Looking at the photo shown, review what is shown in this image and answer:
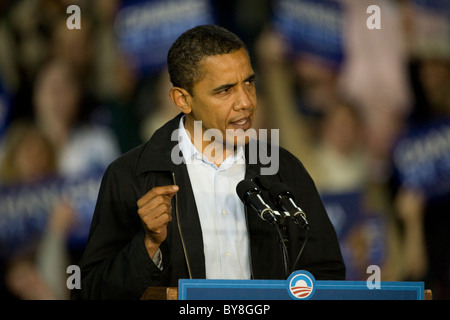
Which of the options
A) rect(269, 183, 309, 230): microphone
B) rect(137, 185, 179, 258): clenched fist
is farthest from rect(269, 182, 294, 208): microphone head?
rect(137, 185, 179, 258): clenched fist

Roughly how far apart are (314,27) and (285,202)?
3.02 metres

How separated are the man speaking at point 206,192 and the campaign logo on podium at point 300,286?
47 cm

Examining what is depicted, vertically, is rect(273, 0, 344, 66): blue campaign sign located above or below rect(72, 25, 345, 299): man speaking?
above

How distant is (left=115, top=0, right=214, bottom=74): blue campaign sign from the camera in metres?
4.68

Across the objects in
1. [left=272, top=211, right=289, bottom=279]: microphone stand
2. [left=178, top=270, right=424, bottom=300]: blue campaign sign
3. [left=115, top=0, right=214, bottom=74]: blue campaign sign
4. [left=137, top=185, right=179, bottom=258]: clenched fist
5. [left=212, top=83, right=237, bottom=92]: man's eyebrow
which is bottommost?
[left=178, top=270, right=424, bottom=300]: blue campaign sign

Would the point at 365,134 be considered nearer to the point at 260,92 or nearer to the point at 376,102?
the point at 376,102

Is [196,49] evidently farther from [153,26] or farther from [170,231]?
[153,26]

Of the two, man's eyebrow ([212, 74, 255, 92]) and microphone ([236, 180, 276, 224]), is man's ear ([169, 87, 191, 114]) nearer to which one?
man's eyebrow ([212, 74, 255, 92])

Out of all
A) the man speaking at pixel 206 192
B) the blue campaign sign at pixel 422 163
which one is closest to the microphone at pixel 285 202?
the man speaking at pixel 206 192

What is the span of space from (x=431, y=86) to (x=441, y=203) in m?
0.87

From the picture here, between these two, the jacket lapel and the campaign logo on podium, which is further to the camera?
the jacket lapel

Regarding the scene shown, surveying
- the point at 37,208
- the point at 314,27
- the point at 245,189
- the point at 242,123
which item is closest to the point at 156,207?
the point at 245,189

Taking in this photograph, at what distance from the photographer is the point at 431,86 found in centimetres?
493

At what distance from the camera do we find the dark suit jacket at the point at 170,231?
7.69 feet
